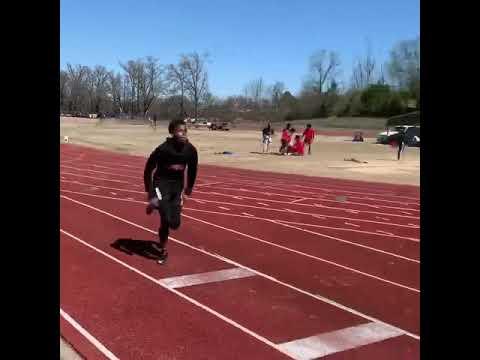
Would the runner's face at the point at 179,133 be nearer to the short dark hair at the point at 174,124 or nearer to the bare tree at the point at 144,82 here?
the short dark hair at the point at 174,124

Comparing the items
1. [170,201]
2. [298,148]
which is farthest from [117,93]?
[170,201]

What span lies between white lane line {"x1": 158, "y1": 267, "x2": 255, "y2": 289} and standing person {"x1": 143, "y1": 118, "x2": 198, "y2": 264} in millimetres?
583

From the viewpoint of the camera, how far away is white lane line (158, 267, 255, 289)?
5.36 meters

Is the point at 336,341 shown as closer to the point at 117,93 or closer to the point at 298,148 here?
the point at 298,148

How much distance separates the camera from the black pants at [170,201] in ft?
19.4

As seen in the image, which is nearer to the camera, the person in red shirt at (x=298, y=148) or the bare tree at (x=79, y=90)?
the person in red shirt at (x=298, y=148)

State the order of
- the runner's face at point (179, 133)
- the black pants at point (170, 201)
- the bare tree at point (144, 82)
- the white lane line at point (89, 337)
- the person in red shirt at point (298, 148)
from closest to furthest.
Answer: the white lane line at point (89, 337)
the runner's face at point (179, 133)
the black pants at point (170, 201)
the person in red shirt at point (298, 148)
the bare tree at point (144, 82)

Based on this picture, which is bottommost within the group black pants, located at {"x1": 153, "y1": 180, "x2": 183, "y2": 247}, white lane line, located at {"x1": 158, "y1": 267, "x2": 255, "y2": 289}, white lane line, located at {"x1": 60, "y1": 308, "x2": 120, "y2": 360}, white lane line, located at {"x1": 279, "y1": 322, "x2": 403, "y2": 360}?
white lane line, located at {"x1": 279, "y1": 322, "x2": 403, "y2": 360}

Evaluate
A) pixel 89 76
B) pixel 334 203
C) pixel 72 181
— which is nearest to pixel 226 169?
pixel 72 181

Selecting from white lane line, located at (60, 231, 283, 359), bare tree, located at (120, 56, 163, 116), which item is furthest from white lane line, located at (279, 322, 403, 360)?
bare tree, located at (120, 56, 163, 116)

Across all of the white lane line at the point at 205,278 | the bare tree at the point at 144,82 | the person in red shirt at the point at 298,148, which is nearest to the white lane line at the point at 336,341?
the white lane line at the point at 205,278

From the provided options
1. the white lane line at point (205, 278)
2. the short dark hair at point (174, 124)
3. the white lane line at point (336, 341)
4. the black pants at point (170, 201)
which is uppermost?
the short dark hair at point (174, 124)

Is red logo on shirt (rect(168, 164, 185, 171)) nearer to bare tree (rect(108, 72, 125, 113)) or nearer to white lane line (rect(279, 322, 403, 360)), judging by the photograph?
white lane line (rect(279, 322, 403, 360))

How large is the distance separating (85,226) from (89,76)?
101 metres
